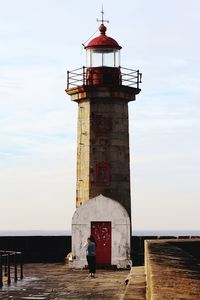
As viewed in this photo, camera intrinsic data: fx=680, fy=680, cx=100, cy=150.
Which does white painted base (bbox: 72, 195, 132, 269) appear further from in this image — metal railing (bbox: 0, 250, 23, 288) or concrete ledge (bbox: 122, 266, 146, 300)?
concrete ledge (bbox: 122, 266, 146, 300)

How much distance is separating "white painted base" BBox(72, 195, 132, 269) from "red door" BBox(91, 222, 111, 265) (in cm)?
14

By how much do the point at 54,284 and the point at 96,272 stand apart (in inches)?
163

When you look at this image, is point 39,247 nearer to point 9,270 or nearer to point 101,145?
point 101,145

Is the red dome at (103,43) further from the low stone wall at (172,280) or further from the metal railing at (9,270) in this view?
the low stone wall at (172,280)

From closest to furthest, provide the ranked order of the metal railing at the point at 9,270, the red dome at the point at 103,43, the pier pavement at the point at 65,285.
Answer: the pier pavement at the point at 65,285 → the metal railing at the point at 9,270 → the red dome at the point at 103,43

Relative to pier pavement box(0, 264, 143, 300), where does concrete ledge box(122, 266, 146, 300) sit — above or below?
above

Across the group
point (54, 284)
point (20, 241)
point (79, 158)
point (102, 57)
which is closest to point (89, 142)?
point (79, 158)

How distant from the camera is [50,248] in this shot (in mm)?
28750

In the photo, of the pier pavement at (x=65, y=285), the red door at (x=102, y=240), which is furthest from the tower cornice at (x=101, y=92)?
the pier pavement at (x=65, y=285)

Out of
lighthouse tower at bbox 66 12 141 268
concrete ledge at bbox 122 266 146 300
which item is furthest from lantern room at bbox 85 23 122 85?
concrete ledge at bbox 122 266 146 300

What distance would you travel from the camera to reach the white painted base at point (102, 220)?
2480 cm

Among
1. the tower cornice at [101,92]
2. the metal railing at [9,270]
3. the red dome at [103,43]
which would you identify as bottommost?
the metal railing at [9,270]

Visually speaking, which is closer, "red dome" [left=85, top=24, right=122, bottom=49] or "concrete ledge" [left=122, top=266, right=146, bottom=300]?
"concrete ledge" [left=122, top=266, right=146, bottom=300]

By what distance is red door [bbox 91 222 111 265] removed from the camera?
2488 cm
